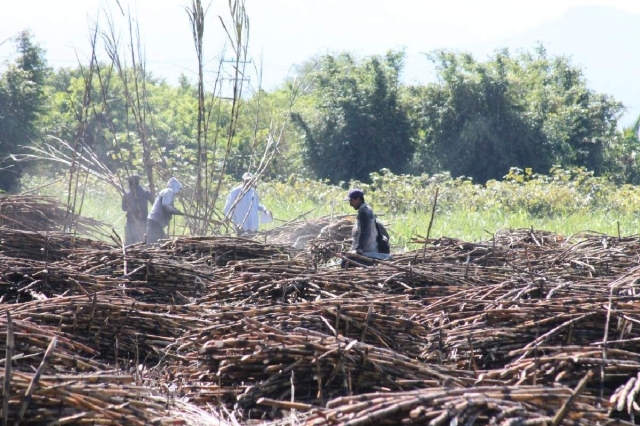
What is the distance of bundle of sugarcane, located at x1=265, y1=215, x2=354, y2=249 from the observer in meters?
11.4

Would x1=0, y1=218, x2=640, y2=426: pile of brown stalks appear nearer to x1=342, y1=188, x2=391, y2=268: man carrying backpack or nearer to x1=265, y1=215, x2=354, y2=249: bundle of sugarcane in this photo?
x1=342, y1=188, x2=391, y2=268: man carrying backpack

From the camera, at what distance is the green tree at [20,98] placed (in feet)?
76.7

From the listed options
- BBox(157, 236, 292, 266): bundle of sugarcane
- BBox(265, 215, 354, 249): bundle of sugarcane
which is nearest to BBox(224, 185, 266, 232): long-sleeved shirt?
BBox(265, 215, 354, 249): bundle of sugarcane

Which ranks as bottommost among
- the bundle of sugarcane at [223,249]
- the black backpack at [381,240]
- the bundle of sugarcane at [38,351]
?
the bundle of sugarcane at [38,351]

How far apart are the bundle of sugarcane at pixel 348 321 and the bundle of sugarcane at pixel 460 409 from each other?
1.37 m

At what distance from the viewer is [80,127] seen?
10.9 meters

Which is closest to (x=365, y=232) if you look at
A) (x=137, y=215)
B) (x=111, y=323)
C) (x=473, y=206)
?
(x=111, y=323)

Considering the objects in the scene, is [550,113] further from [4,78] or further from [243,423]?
[243,423]

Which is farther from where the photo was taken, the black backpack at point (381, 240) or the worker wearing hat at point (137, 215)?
the worker wearing hat at point (137, 215)

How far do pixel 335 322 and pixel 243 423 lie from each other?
1.10 meters

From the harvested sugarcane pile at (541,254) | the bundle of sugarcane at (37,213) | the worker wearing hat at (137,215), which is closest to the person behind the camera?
the harvested sugarcane pile at (541,254)

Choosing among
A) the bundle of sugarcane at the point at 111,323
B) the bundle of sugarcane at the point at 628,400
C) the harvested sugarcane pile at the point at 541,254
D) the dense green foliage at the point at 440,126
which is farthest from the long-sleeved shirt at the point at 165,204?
the dense green foliage at the point at 440,126

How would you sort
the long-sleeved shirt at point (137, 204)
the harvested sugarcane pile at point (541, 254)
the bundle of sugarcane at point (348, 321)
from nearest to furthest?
the bundle of sugarcane at point (348, 321), the harvested sugarcane pile at point (541, 254), the long-sleeved shirt at point (137, 204)

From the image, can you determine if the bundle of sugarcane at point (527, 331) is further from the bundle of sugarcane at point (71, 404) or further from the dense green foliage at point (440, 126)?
the dense green foliage at point (440, 126)
